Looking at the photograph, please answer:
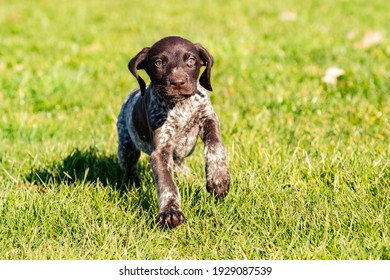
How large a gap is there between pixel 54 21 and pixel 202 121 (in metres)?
10.0

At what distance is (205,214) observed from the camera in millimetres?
5008

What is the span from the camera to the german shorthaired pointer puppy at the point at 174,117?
4.89 meters

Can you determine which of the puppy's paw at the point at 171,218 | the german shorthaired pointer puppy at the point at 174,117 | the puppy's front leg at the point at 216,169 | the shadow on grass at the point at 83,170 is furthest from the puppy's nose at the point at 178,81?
the shadow on grass at the point at 83,170

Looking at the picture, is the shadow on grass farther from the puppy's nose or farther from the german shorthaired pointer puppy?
the puppy's nose

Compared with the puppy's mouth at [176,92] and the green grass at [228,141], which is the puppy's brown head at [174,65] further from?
the green grass at [228,141]

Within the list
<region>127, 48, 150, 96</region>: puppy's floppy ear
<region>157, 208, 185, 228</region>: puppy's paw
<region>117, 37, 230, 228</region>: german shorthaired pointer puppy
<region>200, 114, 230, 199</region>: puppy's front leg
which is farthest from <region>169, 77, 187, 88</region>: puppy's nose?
<region>157, 208, 185, 228</region>: puppy's paw

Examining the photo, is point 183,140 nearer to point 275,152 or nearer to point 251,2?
point 275,152

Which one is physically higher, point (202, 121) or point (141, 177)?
point (202, 121)

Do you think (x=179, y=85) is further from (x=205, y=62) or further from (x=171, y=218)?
(x=171, y=218)

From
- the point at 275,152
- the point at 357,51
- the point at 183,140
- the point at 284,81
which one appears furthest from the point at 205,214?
the point at 357,51

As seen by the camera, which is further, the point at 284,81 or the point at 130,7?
the point at 130,7

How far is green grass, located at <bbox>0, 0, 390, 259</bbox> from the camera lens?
468 centimetres

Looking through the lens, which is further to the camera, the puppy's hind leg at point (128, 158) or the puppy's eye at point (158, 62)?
the puppy's hind leg at point (128, 158)
